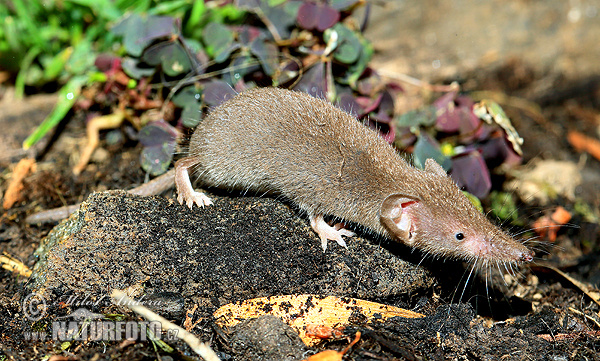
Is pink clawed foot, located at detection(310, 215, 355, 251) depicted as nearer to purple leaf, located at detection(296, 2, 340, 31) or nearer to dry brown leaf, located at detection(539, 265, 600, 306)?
dry brown leaf, located at detection(539, 265, 600, 306)

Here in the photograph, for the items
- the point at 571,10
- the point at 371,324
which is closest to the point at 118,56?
the point at 371,324

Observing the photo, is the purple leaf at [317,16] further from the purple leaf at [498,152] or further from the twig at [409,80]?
the purple leaf at [498,152]

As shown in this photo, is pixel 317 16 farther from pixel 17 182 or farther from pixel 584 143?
pixel 584 143

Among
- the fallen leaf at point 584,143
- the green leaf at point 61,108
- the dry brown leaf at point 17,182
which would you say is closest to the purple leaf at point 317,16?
the green leaf at point 61,108

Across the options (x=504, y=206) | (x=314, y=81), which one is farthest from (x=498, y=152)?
(x=314, y=81)

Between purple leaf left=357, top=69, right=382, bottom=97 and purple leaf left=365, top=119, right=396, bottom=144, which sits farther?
purple leaf left=357, top=69, right=382, bottom=97

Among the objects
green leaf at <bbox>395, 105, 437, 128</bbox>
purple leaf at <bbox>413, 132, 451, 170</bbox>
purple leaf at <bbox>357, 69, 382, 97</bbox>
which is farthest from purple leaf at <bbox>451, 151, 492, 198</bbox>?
purple leaf at <bbox>357, 69, 382, 97</bbox>
